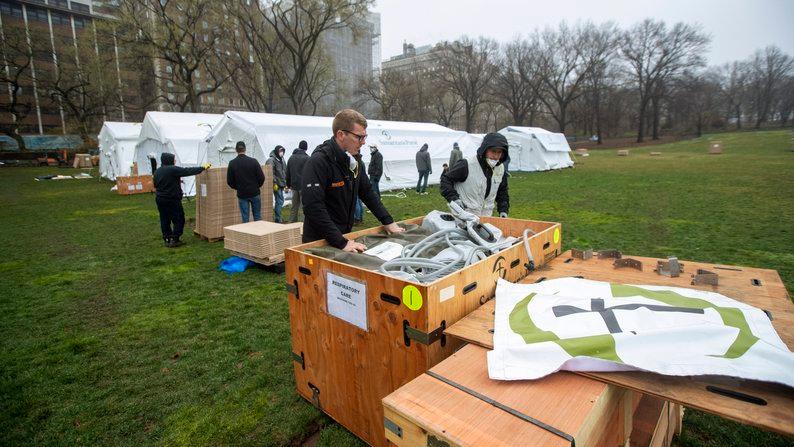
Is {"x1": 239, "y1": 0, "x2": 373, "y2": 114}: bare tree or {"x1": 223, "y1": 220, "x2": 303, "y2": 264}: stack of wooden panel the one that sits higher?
{"x1": 239, "y1": 0, "x2": 373, "y2": 114}: bare tree

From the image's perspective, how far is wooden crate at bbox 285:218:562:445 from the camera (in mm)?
1907

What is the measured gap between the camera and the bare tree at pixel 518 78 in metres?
43.7

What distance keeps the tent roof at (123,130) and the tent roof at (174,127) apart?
413 cm

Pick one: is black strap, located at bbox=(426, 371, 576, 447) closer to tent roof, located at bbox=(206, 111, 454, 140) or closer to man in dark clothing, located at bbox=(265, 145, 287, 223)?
man in dark clothing, located at bbox=(265, 145, 287, 223)

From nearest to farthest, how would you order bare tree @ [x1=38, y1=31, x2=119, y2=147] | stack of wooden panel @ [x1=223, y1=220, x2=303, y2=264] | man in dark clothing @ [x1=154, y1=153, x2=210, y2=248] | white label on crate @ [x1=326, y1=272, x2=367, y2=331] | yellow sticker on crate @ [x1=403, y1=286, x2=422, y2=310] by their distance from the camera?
yellow sticker on crate @ [x1=403, y1=286, x2=422, y2=310], white label on crate @ [x1=326, y1=272, x2=367, y2=331], stack of wooden panel @ [x1=223, y1=220, x2=303, y2=264], man in dark clothing @ [x1=154, y1=153, x2=210, y2=248], bare tree @ [x1=38, y1=31, x2=119, y2=147]

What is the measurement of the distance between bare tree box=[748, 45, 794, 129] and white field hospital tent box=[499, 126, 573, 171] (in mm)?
48485

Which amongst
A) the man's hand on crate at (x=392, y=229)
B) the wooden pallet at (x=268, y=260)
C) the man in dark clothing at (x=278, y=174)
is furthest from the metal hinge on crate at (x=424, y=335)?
the man in dark clothing at (x=278, y=174)

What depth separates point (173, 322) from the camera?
179 inches

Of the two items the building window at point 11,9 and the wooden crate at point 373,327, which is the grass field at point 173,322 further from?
the building window at point 11,9

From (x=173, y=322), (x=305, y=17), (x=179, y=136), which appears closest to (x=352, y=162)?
(x=173, y=322)

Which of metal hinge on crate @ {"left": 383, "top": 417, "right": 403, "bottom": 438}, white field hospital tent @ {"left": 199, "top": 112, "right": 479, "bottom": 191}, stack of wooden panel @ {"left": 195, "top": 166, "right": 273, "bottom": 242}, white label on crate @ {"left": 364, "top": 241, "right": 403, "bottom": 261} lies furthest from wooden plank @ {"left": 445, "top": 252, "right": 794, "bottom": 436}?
white field hospital tent @ {"left": 199, "top": 112, "right": 479, "bottom": 191}

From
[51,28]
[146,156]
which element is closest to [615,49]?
[146,156]

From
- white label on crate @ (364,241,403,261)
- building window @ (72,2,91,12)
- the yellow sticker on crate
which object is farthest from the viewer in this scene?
building window @ (72,2,91,12)

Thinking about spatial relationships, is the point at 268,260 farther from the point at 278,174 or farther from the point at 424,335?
the point at 424,335
